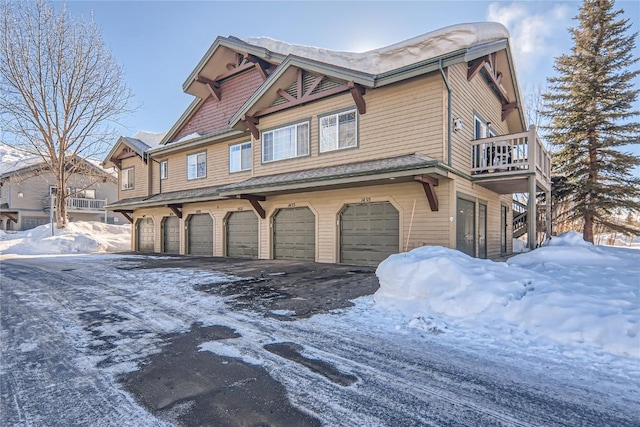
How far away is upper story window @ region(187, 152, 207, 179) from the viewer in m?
16.3

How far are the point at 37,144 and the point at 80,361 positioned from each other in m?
25.6

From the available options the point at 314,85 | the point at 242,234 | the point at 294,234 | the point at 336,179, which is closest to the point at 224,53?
the point at 314,85

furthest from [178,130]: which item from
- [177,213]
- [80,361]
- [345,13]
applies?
[80,361]

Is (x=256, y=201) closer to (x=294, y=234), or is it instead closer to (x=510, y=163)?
(x=294, y=234)

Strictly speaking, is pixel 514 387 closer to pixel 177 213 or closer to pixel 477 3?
pixel 477 3

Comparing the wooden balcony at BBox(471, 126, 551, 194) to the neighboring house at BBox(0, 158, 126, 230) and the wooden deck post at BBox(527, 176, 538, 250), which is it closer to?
the wooden deck post at BBox(527, 176, 538, 250)

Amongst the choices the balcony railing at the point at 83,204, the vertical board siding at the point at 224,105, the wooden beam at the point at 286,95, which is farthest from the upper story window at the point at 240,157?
the balcony railing at the point at 83,204

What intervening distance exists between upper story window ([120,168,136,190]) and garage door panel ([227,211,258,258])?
8.98m

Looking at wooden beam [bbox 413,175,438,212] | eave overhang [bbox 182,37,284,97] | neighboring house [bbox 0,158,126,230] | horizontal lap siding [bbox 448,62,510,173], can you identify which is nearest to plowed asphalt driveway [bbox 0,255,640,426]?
wooden beam [bbox 413,175,438,212]

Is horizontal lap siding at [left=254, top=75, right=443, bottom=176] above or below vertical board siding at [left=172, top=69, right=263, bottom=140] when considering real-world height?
below

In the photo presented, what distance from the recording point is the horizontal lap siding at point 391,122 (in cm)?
938

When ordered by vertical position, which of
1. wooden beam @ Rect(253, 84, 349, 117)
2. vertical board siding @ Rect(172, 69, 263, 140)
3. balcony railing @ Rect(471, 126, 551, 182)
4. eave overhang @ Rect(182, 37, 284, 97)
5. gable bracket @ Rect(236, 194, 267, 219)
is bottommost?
gable bracket @ Rect(236, 194, 267, 219)

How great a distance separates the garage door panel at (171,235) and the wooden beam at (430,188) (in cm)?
1371

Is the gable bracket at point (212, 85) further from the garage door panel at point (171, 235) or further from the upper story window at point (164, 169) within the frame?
the garage door panel at point (171, 235)
